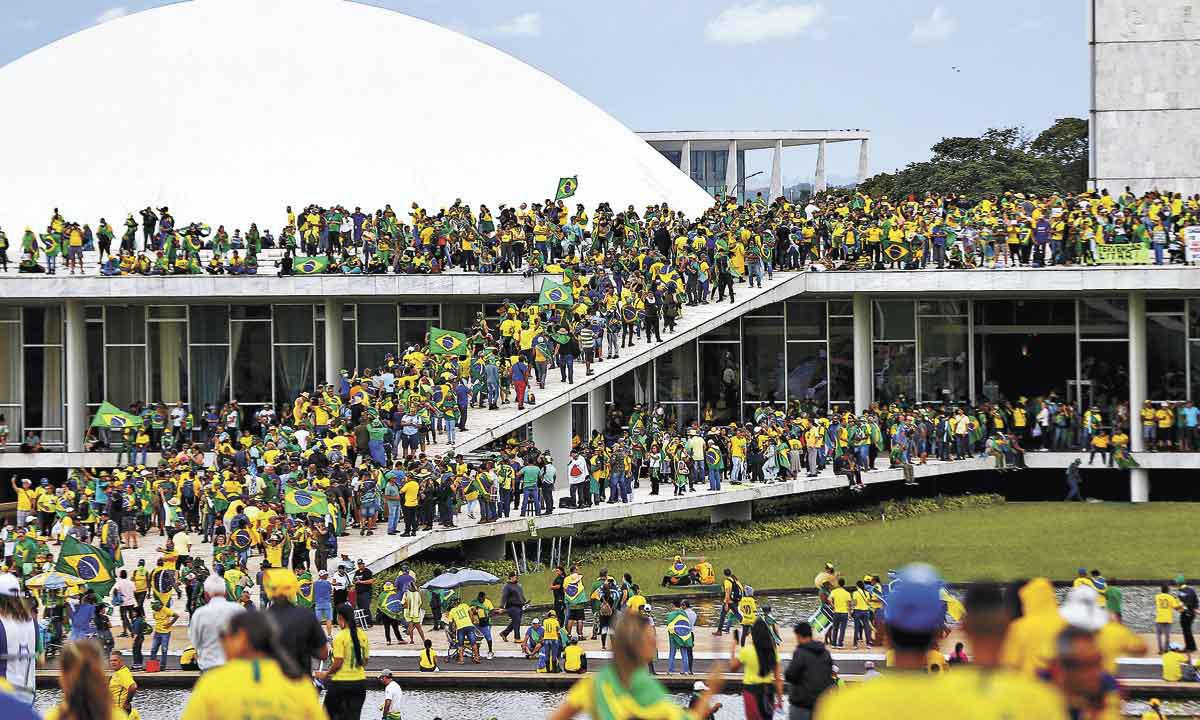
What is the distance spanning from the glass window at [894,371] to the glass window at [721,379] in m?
3.25

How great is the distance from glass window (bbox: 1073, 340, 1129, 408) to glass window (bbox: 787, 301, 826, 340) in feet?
19.1

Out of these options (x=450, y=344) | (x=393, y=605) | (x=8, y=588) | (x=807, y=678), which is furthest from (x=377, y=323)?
(x=8, y=588)

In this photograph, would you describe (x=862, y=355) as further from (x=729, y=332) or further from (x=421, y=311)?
(x=421, y=311)

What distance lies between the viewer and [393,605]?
22281 millimetres

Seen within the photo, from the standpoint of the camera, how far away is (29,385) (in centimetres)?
4094

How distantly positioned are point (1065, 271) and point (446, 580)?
19.4m

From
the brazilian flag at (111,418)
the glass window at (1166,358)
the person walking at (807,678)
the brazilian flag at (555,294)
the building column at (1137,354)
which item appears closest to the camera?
the person walking at (807,678)

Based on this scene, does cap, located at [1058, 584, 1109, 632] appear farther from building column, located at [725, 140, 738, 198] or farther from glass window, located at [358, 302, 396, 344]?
building column, located at [725, 140, 738, 198]

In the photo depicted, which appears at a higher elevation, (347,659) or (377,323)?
(377,323)

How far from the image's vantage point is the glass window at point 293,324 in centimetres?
4053

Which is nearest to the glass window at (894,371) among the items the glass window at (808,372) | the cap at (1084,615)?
the glass window at (808,372)

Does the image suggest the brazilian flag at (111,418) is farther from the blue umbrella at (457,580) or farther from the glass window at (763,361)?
the blue umbrella at (457,580)

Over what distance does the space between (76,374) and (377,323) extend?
22.8ft

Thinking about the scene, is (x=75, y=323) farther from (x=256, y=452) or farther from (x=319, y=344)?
(x=256, y=452)
